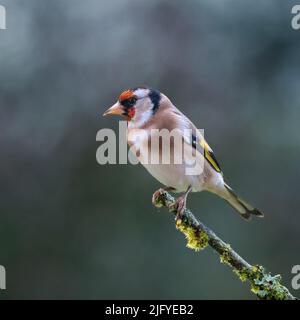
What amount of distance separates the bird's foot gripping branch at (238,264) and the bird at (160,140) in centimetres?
12

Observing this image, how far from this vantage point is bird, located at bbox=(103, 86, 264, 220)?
313cm

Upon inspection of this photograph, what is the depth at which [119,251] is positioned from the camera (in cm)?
573

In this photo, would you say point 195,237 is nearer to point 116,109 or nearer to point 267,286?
point 267,286

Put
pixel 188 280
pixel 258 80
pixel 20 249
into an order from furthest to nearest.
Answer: pixel 258 80 → pixel 20 249 → pixel 188 280

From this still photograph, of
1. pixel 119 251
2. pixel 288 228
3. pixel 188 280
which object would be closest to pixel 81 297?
pixel 119 251

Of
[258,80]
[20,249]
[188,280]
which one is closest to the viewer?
[188,280]

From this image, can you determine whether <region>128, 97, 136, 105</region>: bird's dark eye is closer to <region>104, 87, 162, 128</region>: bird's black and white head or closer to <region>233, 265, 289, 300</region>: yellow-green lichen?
<region>104, 87, 162, 128</region>: bird's black and white head

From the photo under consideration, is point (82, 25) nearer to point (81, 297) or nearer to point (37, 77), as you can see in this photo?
point (37, 77)

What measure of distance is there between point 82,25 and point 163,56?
3.00 ft

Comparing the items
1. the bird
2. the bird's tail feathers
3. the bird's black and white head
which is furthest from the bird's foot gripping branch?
the bird's tail feathers

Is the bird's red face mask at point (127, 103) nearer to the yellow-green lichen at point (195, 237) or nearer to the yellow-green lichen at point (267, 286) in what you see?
the yellow-green lichen at point (195, 237)

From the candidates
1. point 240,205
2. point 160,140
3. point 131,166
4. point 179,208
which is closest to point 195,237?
point 179,208

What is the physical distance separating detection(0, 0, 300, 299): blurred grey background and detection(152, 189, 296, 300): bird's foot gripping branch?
8.55 feet

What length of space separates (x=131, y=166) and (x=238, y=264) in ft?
10.3
